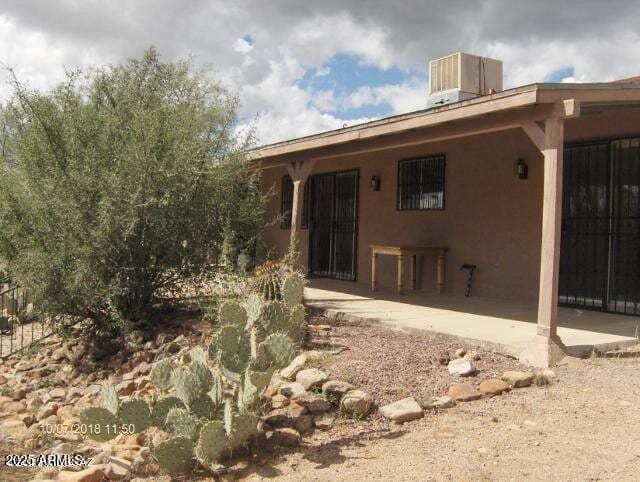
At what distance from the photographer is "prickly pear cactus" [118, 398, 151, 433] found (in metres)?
4.14

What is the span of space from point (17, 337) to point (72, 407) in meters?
4.29

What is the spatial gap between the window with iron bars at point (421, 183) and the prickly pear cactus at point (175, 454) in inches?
282

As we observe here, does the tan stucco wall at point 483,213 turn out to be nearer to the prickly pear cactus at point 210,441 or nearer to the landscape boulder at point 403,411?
the landscape boulder at point 403,411

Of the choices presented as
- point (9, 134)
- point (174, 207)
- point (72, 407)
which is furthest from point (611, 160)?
point (9, 134)

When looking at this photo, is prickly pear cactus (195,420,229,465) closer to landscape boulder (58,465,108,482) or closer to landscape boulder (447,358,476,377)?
landscape boulder (58,465,108,482)

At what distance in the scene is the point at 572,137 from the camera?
8320 mm

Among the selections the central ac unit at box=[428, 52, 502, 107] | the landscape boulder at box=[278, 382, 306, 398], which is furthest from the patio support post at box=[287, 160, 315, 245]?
the landscape boulder at box=[278, 382, 306, 398]

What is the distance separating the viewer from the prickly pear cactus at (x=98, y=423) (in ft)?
13.1

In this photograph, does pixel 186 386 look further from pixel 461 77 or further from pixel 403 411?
pixel 461 77

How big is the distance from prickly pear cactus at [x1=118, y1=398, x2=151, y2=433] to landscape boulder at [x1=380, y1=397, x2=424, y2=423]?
5.76ft

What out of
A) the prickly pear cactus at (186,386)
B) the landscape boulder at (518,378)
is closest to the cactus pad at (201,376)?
the prickly pear cactus at (186,386)

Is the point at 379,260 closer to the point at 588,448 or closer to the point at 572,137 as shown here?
the point at 572,137

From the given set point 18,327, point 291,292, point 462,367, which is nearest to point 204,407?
point 291,292

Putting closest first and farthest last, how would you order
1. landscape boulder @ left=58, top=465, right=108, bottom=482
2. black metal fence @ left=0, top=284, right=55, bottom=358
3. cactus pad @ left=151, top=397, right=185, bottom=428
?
1. landscape boulder @ left=58, top=465, right=108, bottom=482
2. cactus pad @ left=151, top=397, right=185, bottom=428
3. black metal fence @ left=0, top=284, right=55, bottom=358
